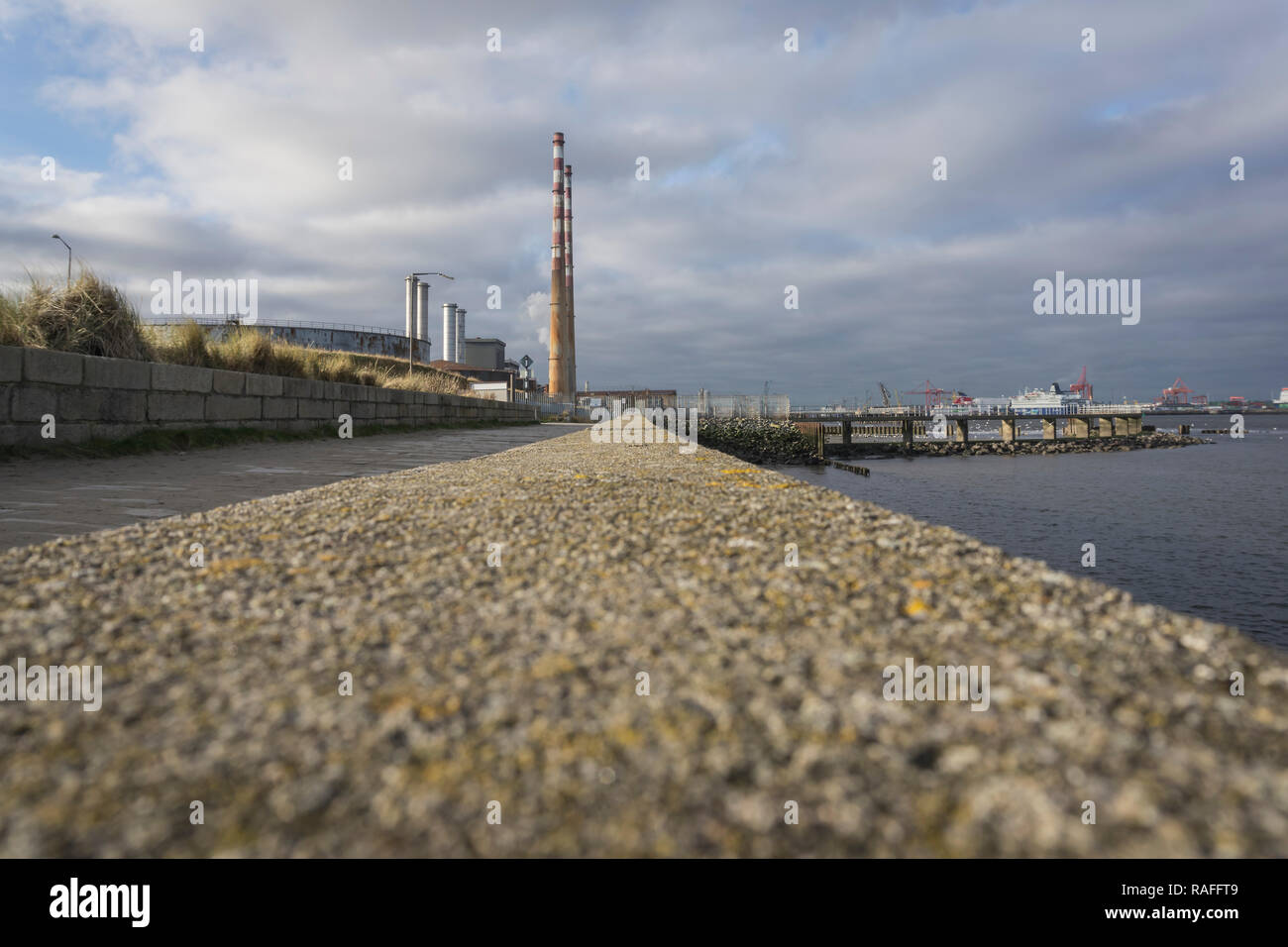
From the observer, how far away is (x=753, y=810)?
1.04 meters

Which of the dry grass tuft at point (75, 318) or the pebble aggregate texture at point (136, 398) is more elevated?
the dry grass tuft at point (75, 318)

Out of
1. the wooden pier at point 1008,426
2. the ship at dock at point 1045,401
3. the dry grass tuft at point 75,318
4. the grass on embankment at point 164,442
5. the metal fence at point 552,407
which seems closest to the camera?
the grass on embankment at point 164,442

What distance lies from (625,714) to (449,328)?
70.2 metres

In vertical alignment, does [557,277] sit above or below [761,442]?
above

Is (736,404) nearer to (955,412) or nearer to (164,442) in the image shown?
(164,442)

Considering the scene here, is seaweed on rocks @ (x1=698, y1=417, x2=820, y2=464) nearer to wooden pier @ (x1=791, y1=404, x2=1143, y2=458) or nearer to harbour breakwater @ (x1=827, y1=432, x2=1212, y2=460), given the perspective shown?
harbour breakwater @ (x1=827, y1=432, x2=1212, y2=460)

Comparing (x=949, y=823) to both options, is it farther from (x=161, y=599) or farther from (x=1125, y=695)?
(x=161, y=599)

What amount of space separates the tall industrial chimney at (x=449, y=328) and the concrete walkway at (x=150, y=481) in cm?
6048

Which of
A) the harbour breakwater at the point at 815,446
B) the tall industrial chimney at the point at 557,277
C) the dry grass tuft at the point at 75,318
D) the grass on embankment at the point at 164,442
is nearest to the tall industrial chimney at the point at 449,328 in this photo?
the tall industrial chimney at the point at 557,277

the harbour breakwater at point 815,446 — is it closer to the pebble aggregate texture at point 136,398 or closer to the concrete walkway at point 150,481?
the pebble aggregate texture at point 136,398

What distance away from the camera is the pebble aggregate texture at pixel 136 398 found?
5.94 meters

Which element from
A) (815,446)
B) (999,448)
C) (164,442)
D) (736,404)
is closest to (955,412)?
(999,448)

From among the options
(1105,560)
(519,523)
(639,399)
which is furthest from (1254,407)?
(519,523)

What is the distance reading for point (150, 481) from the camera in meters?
5.29
